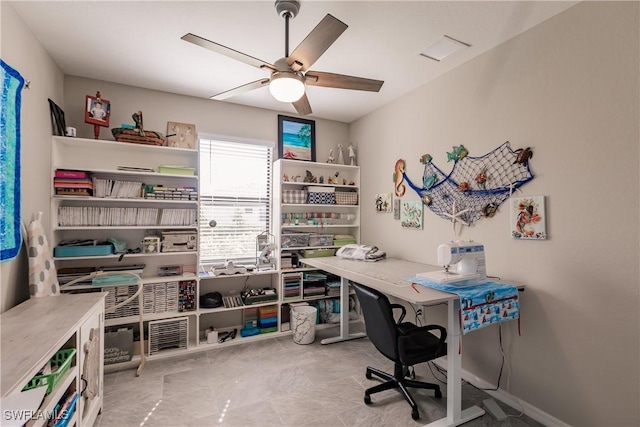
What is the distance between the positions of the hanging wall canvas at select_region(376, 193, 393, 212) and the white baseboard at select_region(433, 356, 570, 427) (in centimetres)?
173

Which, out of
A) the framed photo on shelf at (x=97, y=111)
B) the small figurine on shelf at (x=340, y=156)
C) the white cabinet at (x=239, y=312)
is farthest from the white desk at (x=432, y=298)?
the framed photo on shelf at (x=97, y=111)

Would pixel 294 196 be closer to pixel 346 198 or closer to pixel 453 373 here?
pixel 346 198

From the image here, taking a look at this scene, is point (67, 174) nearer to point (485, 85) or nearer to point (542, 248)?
point (485, 85)

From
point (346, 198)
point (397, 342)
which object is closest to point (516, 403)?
point (397, 342)

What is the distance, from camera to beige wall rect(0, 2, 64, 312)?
183cm

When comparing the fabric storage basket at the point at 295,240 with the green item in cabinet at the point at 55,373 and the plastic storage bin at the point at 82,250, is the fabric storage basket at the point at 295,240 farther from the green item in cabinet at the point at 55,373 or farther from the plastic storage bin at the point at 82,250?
the green item in cabinet at the point at 55,373

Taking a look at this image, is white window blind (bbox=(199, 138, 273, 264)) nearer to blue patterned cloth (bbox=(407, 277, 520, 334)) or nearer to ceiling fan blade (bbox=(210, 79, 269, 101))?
ceiling fan blade (bbox=(210, 79, 269, 101))

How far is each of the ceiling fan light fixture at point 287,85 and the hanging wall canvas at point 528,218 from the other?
5.69 feet

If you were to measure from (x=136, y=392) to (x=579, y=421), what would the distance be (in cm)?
306

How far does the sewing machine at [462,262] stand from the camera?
196cm

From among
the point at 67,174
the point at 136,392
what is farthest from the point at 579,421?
the point at 67,174

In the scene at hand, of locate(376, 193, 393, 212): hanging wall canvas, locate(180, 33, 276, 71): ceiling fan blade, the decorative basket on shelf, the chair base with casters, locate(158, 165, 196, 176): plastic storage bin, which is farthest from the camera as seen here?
locate(376, 193, 393, 212): hanging wall canvas

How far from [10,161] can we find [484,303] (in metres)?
2.99

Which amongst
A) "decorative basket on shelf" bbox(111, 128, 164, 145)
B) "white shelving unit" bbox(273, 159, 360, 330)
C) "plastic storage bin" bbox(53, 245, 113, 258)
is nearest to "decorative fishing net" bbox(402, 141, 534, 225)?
"white shelving unit" bbox(273, 159, 360, 330)
